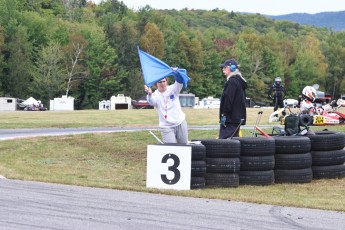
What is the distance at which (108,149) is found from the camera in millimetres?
16141

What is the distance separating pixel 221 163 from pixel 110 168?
11.3 ft

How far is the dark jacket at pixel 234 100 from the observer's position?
36.4 feet

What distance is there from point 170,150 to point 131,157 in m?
5.06

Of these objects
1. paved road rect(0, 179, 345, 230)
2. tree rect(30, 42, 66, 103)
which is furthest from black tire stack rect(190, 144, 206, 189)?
tree rect(30, 42, 66, 103)

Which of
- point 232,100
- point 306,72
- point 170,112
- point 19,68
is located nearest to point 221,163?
point 170,112

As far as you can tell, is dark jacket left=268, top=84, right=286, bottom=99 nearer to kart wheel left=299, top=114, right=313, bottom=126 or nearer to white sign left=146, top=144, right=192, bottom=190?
kart wheel left=299, top=114, right=313, bottom=126

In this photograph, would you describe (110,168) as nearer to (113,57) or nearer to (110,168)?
(110,168)

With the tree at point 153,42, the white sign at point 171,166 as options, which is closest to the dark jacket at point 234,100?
the white sign at point 171,166

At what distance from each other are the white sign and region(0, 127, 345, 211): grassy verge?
0.27 m

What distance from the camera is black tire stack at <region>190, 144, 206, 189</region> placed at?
9.85 meters

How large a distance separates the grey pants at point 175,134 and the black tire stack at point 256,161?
38.4 inches

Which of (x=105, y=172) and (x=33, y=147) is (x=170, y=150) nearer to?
(x=105, y=172)

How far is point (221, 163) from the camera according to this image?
1017 cm

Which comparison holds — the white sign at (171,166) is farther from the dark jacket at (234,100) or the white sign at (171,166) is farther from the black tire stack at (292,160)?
the black tire stack at (292,160)
